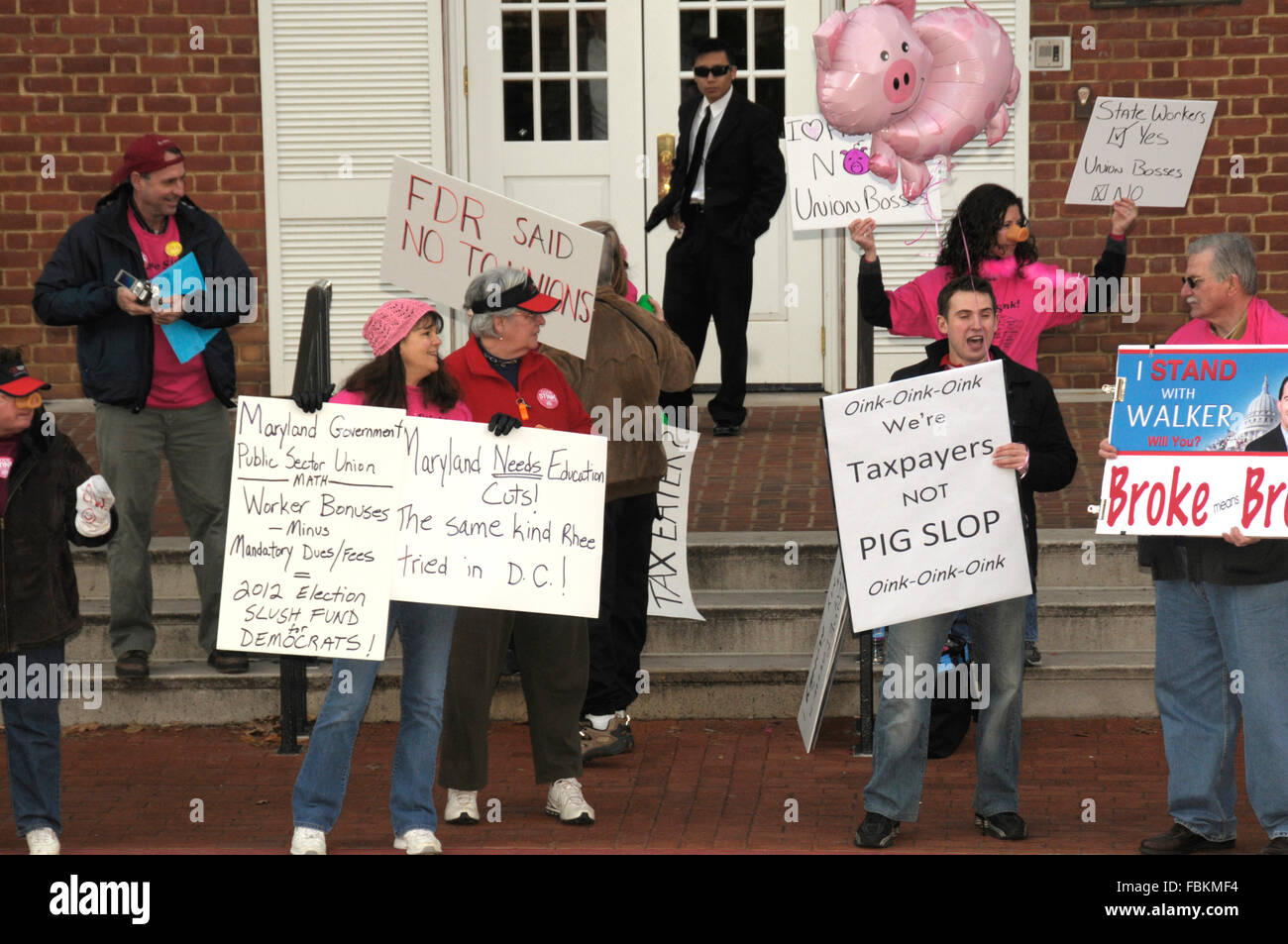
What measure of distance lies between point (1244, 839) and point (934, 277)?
229 cm

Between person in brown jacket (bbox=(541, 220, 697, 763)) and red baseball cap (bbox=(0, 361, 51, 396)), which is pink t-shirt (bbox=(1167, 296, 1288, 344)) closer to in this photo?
person in brown jacket (bbox=(541, 220, 697, 763))

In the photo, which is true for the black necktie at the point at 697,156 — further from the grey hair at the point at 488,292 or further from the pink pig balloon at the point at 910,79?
the grey hair at the point at 488,292

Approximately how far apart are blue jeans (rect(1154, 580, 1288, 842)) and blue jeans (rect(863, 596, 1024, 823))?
0.48 metres

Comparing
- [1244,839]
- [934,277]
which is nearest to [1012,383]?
[934,277]

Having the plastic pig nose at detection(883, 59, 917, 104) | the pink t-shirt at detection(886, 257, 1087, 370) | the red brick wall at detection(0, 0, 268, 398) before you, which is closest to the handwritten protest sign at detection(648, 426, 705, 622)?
the pink t-shirt at detection(886, 257, 1087, 370)

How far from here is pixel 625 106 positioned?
11094 mm

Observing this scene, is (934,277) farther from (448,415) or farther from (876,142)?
(448,415)

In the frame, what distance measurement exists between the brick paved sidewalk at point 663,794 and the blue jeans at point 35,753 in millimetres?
245

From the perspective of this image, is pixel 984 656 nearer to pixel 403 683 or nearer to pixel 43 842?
pixel 403 683


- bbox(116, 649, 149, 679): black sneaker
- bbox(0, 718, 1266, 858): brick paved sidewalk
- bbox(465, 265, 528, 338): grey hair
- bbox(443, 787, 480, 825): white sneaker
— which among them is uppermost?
bbox(465, 265, 528, 338): grey hair

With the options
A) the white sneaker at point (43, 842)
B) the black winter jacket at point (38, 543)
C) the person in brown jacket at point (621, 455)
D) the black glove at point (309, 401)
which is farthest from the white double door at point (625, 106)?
the white sneaker at point (43, 842)

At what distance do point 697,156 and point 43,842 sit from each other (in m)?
5.65

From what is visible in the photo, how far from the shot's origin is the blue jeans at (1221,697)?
18.2ft

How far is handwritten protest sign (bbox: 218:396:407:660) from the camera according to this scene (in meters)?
5.68
